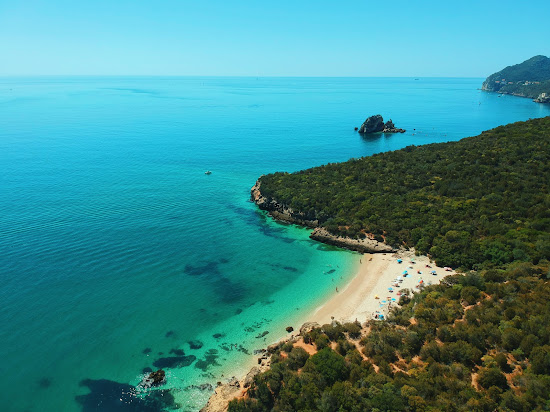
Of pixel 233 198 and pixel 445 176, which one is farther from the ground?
pixel 445 176

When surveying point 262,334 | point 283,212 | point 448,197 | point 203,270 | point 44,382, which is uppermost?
point 448,197

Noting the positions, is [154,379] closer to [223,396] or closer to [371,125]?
[223,396]

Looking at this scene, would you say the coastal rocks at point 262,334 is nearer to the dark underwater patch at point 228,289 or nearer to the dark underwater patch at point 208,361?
the dark underwater patch at point 208,361

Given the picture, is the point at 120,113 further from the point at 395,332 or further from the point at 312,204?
the point at 395,332

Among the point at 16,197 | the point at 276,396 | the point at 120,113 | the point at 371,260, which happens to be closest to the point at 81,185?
the point at 16,197

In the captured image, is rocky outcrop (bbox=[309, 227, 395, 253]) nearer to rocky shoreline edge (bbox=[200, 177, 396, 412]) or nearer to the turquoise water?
rocky shoreline edge (bbox=[200, 177, 396, 412])

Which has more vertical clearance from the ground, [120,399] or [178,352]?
[120,399]

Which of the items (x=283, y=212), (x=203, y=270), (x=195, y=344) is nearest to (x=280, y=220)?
(x=283, y=212)
